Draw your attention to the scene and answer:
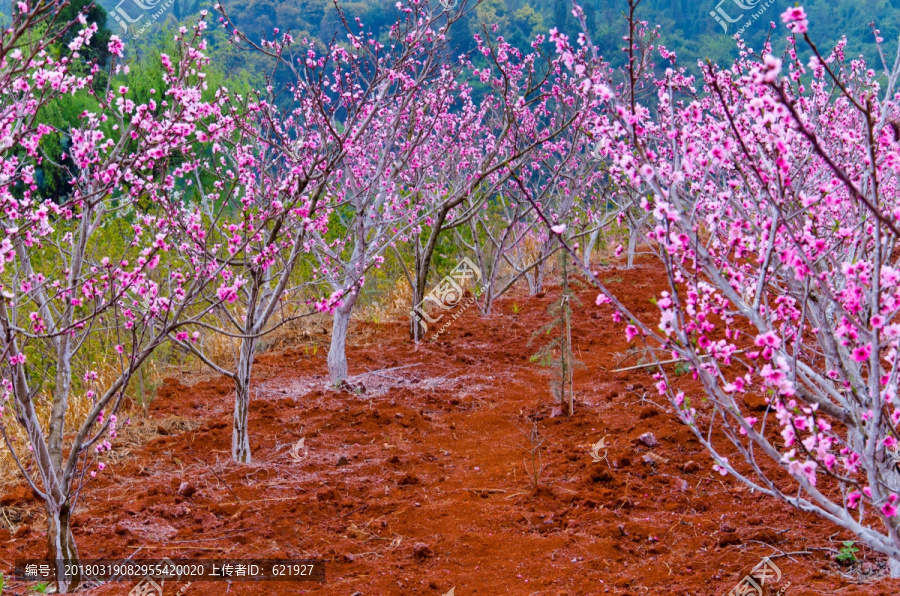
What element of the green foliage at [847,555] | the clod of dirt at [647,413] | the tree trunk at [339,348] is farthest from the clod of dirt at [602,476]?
the tree trunk at [339,348]

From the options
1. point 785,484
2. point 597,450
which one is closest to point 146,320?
point 597,450

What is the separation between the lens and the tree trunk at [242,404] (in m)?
5.22

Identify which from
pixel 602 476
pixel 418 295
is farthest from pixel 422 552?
pixel 418 295

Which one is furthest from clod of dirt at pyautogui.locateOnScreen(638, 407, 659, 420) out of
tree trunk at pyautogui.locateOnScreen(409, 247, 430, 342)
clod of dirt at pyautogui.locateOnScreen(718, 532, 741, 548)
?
tree trunk at pyautogui.locateOnScreen(409, 247, 430, 342)

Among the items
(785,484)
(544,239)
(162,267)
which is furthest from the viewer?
(544,239)

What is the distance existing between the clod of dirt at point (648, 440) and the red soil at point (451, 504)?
40mm

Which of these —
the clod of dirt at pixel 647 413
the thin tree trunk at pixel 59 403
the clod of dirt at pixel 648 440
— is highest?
the thin tree trunk at pixel 59 403

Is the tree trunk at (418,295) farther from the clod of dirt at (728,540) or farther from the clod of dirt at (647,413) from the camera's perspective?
the clod of dirt at (728,540)

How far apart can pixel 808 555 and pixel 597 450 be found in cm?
183

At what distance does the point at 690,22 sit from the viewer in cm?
3712

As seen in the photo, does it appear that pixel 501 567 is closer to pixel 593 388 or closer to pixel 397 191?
pixel 593 388

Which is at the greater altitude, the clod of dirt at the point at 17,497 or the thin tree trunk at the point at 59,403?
the thin tree trunk at the point at 59,403

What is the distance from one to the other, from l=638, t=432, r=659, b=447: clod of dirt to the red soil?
0.04m

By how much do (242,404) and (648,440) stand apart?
2.87m
